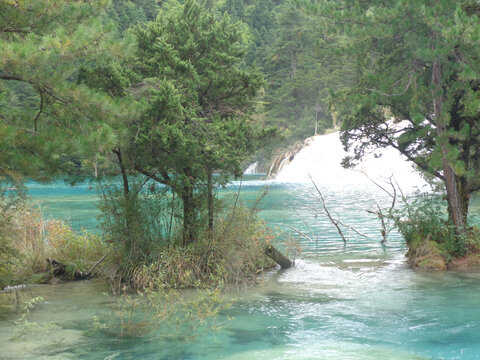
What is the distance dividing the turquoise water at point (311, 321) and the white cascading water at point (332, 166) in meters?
29.5

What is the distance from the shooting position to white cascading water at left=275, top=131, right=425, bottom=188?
40.8m

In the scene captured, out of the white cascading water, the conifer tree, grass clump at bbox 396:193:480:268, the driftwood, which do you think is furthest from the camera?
the white cascading water

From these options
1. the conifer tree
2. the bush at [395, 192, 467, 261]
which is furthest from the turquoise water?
the conifer tree

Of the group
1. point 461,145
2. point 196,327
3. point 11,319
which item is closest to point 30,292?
point 11,319

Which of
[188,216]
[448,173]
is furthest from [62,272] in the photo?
[448,173]

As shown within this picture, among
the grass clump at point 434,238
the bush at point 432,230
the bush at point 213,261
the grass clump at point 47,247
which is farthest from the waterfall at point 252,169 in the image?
the bush at point 213,261

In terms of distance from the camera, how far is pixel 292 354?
6.50 meters

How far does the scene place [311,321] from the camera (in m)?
7.86

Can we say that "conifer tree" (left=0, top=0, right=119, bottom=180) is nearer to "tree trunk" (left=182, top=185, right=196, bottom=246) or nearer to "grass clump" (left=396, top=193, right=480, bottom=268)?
"tree trunk" (left=182, top=185, right=196, bottom=246)

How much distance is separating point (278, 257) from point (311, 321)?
3.69 metres

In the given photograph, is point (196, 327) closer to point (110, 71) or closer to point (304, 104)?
point (110, 71)

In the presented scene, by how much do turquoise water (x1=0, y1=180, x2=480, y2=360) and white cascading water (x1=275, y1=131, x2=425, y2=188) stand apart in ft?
96.9

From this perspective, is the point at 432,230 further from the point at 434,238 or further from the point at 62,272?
the point at 62,272

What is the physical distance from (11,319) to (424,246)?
8.23m
